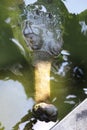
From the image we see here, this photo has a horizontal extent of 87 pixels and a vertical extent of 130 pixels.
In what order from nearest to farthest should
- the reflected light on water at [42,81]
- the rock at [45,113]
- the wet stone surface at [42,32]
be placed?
the rock at [45,113]
the reflected light on water at [42,81]
the wet stone surface at [42,32]

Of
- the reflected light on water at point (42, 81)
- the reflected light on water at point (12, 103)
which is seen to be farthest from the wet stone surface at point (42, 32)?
the reflected light on water at point (12, 103)

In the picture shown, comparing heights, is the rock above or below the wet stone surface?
below

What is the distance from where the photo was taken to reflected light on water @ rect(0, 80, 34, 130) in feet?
4.98

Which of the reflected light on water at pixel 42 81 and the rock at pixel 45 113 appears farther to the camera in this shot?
the reflected light on water at pixel 42 81

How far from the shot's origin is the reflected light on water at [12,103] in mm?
1517

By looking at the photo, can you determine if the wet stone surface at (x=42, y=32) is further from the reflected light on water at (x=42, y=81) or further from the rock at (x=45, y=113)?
the rock at (x=45, y=113)

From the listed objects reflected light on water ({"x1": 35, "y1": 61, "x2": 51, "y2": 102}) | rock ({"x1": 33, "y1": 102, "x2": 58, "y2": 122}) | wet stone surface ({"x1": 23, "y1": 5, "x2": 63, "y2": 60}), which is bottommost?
rock ({"x1": 33, "y1": 102, "x2": 58, "y2": 122})

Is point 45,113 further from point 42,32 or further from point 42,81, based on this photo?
point 42,32

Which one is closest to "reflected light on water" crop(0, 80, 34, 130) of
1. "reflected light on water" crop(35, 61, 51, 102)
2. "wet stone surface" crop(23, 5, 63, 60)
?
"reflected light on water" crop(35, 61, 51, 102)

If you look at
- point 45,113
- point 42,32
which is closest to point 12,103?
point 45,113

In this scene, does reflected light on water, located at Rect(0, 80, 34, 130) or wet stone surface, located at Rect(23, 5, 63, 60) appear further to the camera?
wet stone surface, located at Rect(23, 5, 63, 60)

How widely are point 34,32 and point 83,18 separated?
1.09ft

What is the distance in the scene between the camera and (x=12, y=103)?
1.57m

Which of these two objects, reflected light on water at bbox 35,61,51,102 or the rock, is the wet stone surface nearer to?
reflected light on water at bbox 35,61,51,102
